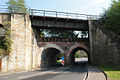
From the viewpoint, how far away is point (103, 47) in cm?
1772

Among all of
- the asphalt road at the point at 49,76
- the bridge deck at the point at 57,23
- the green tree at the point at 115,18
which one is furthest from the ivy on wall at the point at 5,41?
the green tree at the point at 115,18

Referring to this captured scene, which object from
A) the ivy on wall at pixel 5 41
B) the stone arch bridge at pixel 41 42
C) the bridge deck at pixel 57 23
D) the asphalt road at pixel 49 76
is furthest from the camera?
the bridge deck at pixel 57 23

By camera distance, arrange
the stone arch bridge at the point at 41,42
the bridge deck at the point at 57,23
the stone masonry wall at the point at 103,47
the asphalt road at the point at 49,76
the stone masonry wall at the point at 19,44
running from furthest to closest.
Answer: the bridge deck at the point at 57,23 < the stone masonry wall at the point at 103,47 < the stone arch bridge at the point at 41,42 < the stone masonry wall at the point at 19,44 < the asphalt road at the point at 49,76

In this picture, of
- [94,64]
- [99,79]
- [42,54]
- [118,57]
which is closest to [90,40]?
[94,64]

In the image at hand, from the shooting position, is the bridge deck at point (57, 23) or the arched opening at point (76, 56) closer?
the bridge deck at point (57, 23)

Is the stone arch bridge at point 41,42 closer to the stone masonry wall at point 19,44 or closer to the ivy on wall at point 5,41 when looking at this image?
the stone masonry wall at point 19,44

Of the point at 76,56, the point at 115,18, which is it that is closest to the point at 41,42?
the point at 115,18

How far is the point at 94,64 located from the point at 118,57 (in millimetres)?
4363

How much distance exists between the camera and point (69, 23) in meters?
19.9

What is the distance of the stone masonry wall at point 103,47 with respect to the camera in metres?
16.0

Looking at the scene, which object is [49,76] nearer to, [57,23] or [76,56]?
[57,23]

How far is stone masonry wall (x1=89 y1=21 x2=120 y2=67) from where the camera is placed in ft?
52.6

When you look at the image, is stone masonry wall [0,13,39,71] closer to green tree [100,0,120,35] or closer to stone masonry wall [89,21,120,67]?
stone masonry wall [89,21,120,67]

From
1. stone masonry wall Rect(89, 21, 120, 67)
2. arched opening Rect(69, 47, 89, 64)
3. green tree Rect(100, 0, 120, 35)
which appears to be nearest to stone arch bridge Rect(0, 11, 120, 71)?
stone masonry wall Rect(89, 21, 120, 67)
